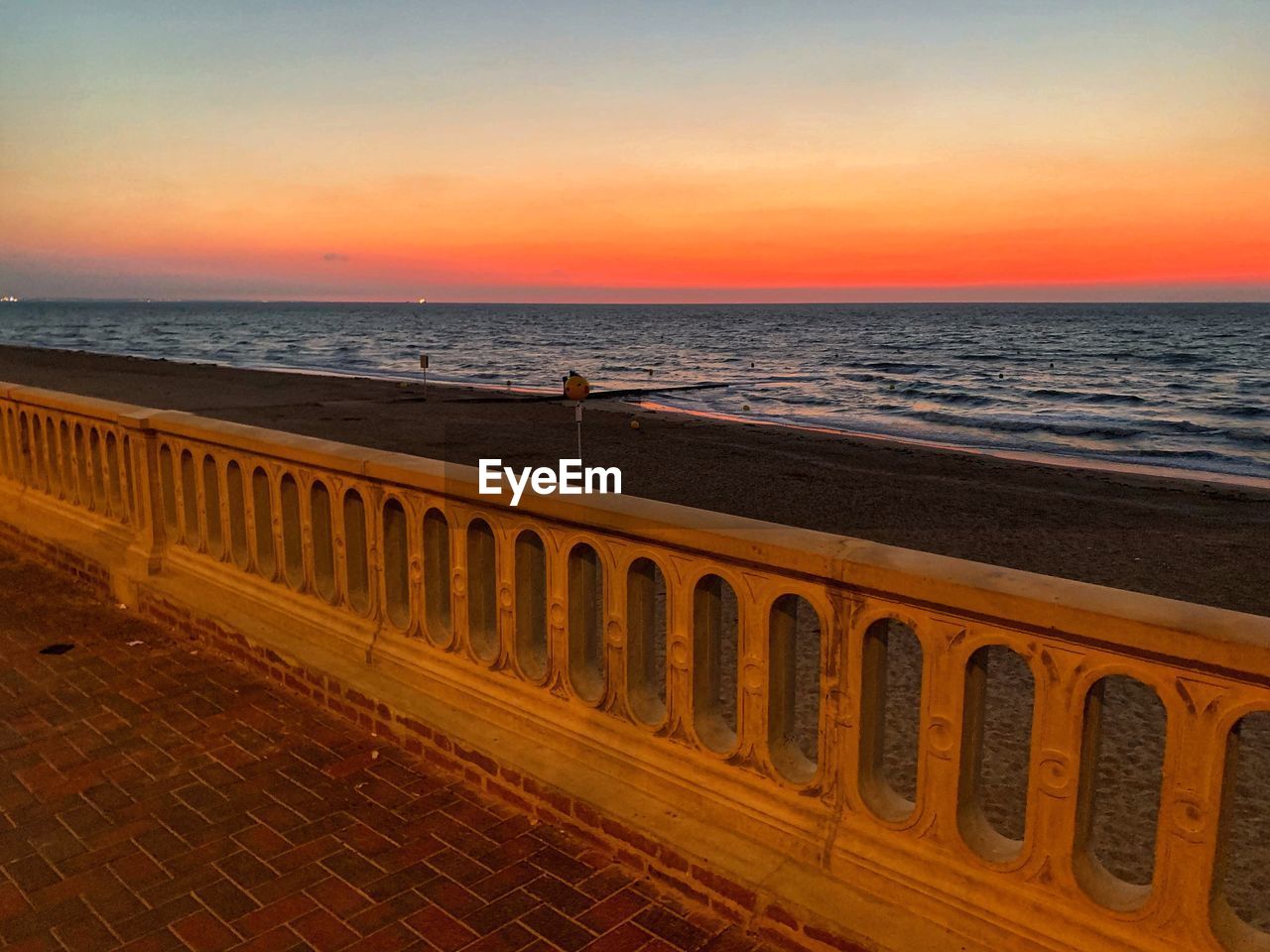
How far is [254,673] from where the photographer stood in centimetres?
549

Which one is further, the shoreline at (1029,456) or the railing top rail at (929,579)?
the shoreline at (1029,456)

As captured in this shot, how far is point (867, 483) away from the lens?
16766 mm

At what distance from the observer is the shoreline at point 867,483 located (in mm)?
11406

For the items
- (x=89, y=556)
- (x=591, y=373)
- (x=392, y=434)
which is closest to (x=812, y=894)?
(x=89, y=556)

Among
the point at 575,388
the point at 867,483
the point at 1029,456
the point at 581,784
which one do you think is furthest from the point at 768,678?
the point at 1029,456

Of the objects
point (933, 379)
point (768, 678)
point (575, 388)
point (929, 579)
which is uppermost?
point (575, 388)

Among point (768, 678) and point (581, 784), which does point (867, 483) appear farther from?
point (768, 678)

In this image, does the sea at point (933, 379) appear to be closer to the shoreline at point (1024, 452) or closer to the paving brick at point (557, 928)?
the shoreline at point (1024, 452)

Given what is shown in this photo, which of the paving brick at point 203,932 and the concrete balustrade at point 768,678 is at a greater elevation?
the concrete balustrade at point 768,678

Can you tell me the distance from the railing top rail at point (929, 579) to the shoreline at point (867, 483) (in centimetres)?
739

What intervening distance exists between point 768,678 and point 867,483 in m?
13.9

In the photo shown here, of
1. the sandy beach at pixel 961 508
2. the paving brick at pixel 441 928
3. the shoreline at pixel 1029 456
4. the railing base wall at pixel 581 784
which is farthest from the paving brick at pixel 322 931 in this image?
the shoreline at pixel 1029 456

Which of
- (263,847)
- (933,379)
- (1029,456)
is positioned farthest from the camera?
(933,379)

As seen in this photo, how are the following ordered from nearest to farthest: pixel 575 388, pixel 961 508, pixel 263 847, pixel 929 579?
1. pixel 929 579
2. pixel 263 847
3. pixel 575 388
4. pixel 961 508
